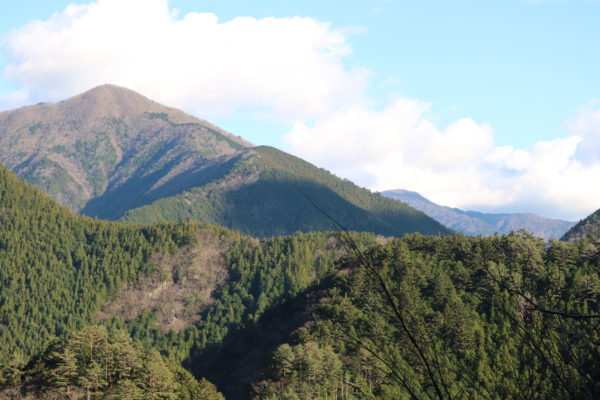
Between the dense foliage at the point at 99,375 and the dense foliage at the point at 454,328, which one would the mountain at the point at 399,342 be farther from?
the dense foliage at the point at 99,375

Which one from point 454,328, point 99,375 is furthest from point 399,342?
point 454,328

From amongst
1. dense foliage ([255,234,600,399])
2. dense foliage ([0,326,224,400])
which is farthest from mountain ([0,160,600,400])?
dense foliage ([0,326,224,400])

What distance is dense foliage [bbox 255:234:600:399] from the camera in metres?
6.65

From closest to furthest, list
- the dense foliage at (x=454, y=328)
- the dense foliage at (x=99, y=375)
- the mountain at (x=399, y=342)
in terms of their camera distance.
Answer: the dense foliage at (x=454, y=328), the mountain at (x=399, y=342), the dense foliage at (x=99, y=375)

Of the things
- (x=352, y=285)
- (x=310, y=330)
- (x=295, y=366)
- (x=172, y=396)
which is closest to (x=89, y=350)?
(x=172, y=396)

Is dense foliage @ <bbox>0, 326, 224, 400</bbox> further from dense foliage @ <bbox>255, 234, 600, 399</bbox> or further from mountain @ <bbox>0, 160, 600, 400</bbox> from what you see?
dense foliage @ <bbox>255, 234, 600, 399</bbox>

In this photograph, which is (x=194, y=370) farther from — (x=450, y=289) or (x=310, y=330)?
(x=450, y=289)

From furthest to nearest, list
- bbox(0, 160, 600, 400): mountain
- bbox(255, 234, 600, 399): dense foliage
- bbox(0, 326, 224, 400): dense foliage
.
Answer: bbox(0, 326, 224, 400): dense foliage, bbox(0, 160, 600, 400): mountain, bbox(255, 234, 600, 399): dense foliage

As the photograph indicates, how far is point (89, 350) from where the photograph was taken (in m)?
89.9

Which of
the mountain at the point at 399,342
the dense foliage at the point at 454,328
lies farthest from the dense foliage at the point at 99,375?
the dense foliage at the point at 454,328

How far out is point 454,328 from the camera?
9581 centimetres

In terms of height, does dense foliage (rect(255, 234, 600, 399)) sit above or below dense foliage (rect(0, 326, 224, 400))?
above

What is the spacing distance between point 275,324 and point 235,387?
2399 cm

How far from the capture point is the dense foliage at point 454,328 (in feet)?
21.8
